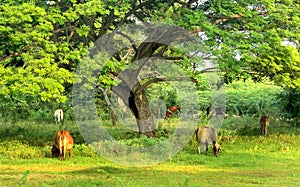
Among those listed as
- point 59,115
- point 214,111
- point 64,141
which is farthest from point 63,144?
point 214,111

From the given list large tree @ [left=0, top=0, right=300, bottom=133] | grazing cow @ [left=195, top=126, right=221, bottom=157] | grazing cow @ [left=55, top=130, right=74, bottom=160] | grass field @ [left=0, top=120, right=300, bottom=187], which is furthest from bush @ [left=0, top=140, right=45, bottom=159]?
grazing cow @ [left=195, top=126, right=221, bottom=157]

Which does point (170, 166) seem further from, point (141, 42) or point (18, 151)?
point (141, 42)

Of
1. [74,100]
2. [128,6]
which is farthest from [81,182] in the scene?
[74,100]

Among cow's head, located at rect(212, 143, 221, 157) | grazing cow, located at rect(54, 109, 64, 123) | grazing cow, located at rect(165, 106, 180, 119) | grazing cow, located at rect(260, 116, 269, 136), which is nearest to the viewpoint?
cow's head, located at rect(212, 143, 221, 157)

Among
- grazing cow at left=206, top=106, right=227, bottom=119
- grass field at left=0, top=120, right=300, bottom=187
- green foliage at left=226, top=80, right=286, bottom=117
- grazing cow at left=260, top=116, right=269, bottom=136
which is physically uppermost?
green foliage at left=226, top=80, right=286, bottom=117

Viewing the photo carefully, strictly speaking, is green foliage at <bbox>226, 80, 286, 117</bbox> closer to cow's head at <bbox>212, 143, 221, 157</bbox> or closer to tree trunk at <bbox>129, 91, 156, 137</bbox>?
tree trunk at <bbox>129, 91, 156, 137</bbox>

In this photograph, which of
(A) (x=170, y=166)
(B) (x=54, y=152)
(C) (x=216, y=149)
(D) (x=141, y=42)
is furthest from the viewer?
(D) (x=141, y=42)

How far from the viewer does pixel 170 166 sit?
Result: 15688mm

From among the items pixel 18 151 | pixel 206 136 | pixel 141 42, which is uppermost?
pixel 141 42

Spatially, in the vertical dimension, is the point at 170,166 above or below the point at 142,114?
below

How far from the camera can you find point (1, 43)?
1742 cm

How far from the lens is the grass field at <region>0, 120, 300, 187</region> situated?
12734mm

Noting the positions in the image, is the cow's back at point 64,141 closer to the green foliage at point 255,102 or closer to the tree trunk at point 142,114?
the tree trunk at point 142,114

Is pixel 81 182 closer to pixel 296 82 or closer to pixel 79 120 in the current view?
pixel 296 82
